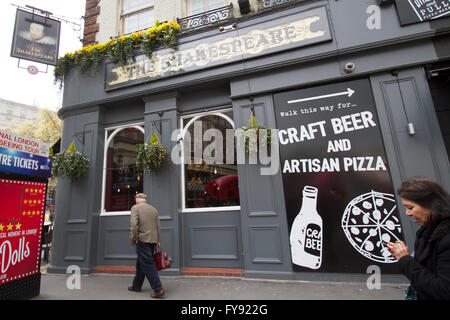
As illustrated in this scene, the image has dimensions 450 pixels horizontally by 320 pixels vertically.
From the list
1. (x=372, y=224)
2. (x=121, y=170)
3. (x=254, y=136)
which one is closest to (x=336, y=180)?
(x=372, y=224)

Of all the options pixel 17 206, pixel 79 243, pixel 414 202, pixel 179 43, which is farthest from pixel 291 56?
pixel 79 243

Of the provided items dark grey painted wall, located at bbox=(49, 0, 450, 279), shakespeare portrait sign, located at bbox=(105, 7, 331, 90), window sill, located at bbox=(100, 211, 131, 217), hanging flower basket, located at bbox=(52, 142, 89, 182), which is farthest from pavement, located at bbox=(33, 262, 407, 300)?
shakespeare portrait sign, located at bbox=(105, 7, 331, 90)

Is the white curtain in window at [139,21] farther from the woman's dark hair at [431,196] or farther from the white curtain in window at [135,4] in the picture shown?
the woman's dark hair at [431,196]

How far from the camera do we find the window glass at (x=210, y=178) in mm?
5883

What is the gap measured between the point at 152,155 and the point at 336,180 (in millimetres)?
4156

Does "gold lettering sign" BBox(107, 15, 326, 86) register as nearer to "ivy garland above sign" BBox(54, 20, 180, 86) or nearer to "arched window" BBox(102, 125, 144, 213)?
"ivy garland above sign" BBox(54, 20, 180, 86)

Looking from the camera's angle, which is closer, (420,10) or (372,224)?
(372,224)

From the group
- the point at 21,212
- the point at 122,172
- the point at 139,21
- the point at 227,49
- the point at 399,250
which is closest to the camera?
the point at 399,250

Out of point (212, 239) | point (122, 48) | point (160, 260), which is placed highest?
point (122, 48)

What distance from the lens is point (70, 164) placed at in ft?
20.3

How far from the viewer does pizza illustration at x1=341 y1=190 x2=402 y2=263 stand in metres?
4.41

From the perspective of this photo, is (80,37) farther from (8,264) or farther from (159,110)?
(8,264)

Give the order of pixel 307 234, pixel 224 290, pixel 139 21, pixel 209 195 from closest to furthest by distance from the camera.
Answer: pixel 224 290, pixel 307 234, pixel 209 195, pixel 139 21

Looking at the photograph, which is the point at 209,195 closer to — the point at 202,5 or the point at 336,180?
the point at 336,180
